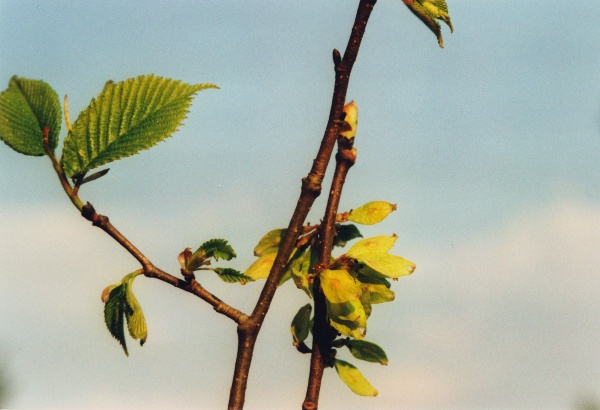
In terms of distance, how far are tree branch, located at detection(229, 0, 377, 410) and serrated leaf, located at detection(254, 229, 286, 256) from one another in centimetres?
17

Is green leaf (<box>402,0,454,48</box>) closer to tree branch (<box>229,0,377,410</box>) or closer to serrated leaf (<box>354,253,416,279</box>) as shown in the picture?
tree branch (<box>229,0,377,410</box>)

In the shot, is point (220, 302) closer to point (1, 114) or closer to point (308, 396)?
point (308, 396)

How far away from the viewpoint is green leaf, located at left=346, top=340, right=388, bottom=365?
802 millimetres

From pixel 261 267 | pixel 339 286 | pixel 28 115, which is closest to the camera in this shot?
pixel 28 115

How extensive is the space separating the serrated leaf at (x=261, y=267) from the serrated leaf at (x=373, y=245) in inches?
4.3

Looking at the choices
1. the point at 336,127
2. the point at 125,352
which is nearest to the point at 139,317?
the point at 125,352

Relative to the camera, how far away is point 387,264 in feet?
2.52

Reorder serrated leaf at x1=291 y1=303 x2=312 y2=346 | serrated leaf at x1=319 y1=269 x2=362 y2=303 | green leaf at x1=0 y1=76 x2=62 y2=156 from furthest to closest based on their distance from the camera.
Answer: serrated leaf at x1=291 y1=303 x2=312 y2=346, serrated leaf at x1=319 y1=269 x2=362 y2=303, green leaf at x1=0 y1=76 x2=62 y2=156

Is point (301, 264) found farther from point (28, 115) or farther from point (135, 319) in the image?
point (28, 115)

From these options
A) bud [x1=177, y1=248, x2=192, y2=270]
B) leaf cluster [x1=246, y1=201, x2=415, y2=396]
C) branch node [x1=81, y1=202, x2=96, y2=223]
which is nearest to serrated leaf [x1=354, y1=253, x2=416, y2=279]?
leaf cluster [x1=246, y1=201, x2=415, y2=396]

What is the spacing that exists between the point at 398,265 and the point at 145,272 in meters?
0.30

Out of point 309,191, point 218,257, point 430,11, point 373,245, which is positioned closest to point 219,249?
point 218,257

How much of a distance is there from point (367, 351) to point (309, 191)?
0.27 m

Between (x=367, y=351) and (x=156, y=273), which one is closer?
(x=156, y=273)
